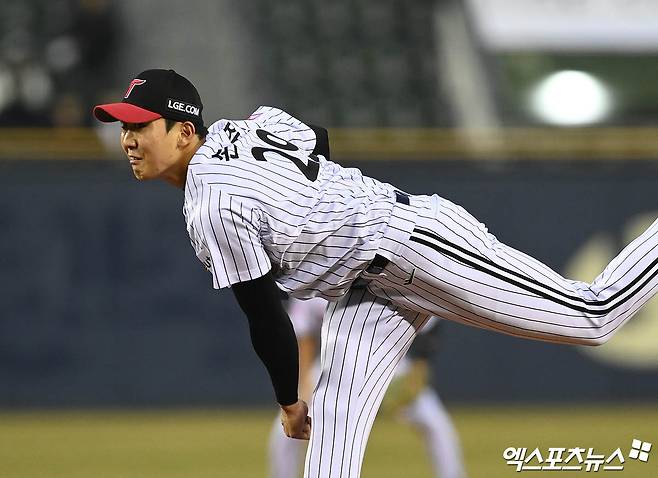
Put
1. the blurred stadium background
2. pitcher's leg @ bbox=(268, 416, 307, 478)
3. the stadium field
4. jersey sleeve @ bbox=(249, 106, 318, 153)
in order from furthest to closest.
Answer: the blurred stadium background < the stadium field < pitcher's leg @ bbox=(268, 416, 307, 478) < jersey sleeve @ bbox=(249, 106, 318, 153)

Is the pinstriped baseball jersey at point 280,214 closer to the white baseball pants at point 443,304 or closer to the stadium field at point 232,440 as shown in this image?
the white baseball pants at point 443,304

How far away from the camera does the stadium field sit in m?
6.88

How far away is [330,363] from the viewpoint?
4328 millimetres

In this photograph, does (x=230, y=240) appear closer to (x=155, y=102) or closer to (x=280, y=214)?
(x=280, y=214)

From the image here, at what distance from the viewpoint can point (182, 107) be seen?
409 centimetres

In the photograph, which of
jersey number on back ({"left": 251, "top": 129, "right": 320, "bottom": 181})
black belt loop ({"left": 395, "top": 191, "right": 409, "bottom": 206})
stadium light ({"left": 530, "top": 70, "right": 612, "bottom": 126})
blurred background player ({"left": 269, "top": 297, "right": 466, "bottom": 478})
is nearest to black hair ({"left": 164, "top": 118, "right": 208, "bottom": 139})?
jersey number on back ({"left": 251, "top": 129, "right": 320, "bottom": 181})

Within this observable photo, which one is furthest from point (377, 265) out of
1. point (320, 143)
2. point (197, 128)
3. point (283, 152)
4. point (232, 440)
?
point (232, 440)

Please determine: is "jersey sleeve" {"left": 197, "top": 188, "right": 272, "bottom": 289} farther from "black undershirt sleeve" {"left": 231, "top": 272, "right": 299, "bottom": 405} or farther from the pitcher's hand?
the pitcher's hand

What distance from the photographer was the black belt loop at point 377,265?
4.17m

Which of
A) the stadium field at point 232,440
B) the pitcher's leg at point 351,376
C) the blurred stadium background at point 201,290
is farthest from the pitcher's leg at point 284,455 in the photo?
the blurred stadium background at point 201,290

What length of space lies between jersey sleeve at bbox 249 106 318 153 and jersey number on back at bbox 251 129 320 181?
0.10 m

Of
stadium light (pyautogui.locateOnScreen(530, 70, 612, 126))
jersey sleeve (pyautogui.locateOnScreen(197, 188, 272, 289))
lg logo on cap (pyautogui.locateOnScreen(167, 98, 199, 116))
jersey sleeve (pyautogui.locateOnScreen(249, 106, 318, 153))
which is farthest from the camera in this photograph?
stadium light (pyautogui.locateOnScreen(530, 70, 612, 126))

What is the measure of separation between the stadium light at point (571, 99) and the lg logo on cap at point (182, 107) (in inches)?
296

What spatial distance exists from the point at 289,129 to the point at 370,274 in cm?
67
